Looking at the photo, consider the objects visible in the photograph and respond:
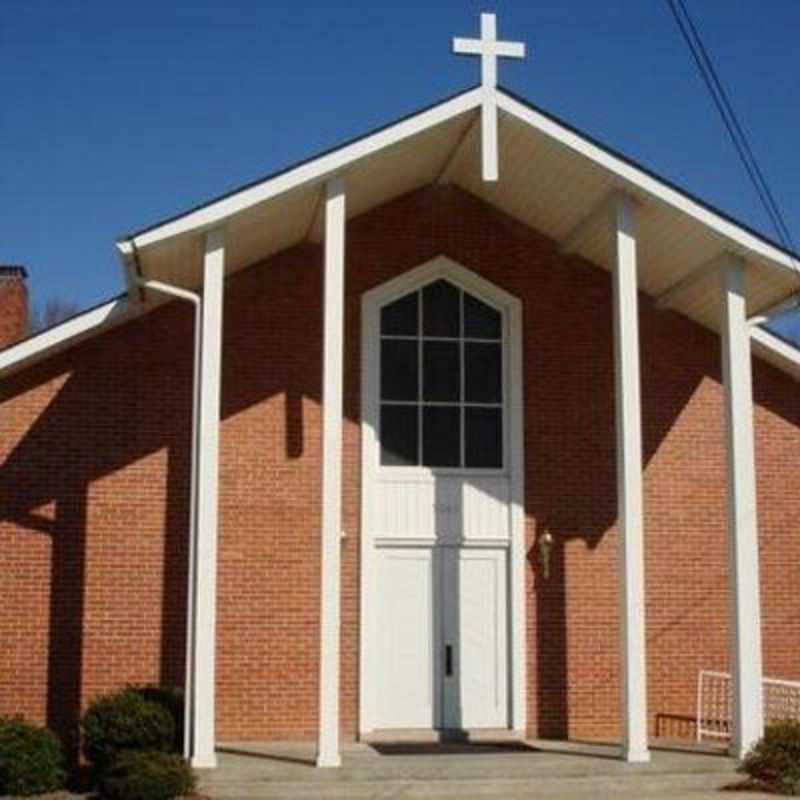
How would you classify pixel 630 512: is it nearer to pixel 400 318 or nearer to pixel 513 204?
pixel 400 318

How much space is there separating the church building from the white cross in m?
0.03

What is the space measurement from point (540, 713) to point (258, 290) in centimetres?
604

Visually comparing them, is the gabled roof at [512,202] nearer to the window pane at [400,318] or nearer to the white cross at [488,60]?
the white cross at [488,60]

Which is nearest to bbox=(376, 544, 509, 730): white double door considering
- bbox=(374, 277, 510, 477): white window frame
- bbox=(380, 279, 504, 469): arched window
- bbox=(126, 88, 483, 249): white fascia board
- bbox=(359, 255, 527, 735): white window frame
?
bbox=(359, 255, 527, 735): white window frame

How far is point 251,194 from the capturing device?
1438 cm

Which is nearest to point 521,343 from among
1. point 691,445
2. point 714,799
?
point 691,445

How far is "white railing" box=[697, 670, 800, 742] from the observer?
1611 centimetres

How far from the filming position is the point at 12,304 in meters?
18.7

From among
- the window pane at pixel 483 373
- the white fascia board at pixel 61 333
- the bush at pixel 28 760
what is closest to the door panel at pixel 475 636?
the window pane at pixel 483 373

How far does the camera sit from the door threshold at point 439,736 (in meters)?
16.1

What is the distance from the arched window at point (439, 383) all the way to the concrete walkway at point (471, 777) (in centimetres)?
389

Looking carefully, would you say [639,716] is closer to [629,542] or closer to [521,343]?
[629,542]

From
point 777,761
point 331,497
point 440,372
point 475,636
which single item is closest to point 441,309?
point 440,372

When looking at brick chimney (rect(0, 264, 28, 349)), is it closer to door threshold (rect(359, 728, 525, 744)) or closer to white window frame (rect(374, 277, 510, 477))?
white window frame (rect(374, 277, 510, 477))
